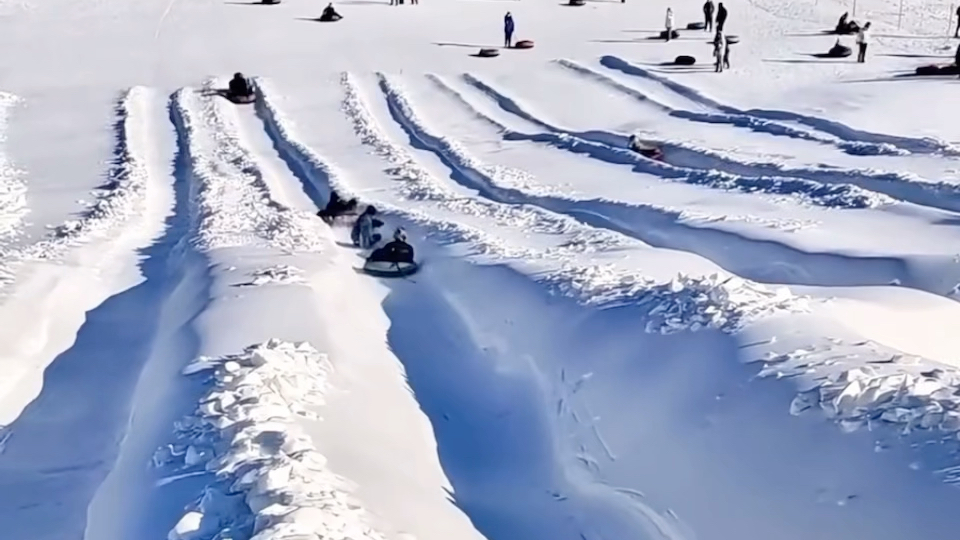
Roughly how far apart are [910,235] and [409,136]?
14954mm

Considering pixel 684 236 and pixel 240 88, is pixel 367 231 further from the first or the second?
pixel 240 88

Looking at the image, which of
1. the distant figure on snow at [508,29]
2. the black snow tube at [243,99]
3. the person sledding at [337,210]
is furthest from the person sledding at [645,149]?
the distant figure on snow at [508,29]

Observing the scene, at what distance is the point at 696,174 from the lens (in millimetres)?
20453

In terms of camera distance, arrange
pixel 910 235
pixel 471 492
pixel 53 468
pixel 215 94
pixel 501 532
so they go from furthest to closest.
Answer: pixel 215 94, pixel 910 235, pixel 53 468, pixel 471 492, pixel 501 532

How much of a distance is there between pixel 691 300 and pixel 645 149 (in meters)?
13.0

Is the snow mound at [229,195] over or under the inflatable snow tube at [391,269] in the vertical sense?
under

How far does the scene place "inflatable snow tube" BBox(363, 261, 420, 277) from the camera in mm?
14844

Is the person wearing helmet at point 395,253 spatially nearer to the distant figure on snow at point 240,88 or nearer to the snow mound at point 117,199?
the snow mound at point 117,199

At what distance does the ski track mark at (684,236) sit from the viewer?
1326 cm

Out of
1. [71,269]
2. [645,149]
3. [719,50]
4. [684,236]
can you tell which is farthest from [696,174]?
[719,50]

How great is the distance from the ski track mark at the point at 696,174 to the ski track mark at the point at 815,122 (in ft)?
10.3

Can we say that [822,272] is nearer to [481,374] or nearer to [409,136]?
[481,374]

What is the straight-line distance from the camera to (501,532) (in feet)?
26.7

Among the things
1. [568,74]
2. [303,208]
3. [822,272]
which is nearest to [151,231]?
[303,208]
